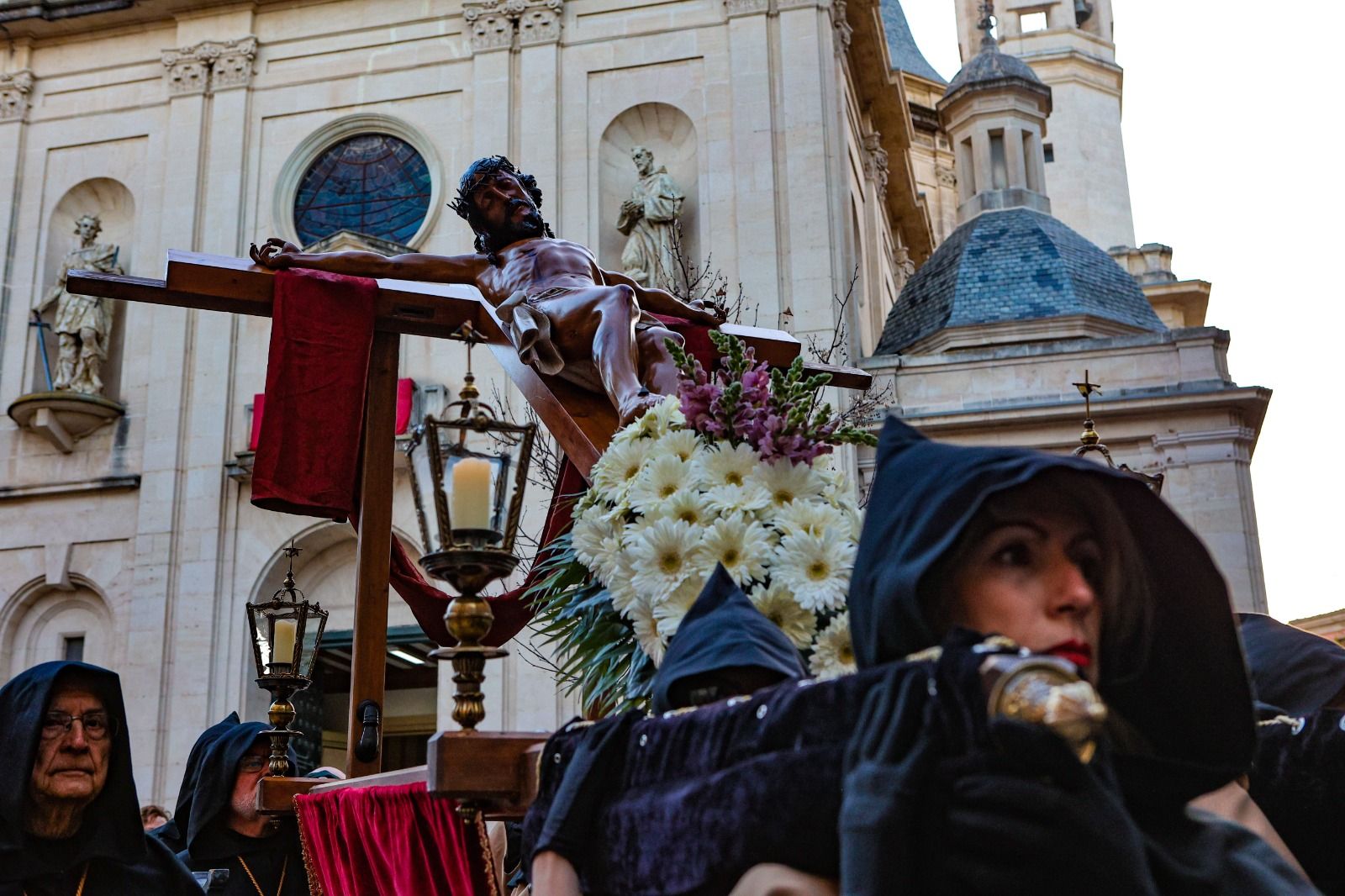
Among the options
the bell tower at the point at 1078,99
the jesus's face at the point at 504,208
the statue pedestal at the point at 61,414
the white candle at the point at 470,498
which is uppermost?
the bell tower at the point at 1078,99

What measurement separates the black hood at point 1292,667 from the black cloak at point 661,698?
1.19 m

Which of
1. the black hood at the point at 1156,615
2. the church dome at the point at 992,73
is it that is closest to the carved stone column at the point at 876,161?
the church dome at the point at 992,73

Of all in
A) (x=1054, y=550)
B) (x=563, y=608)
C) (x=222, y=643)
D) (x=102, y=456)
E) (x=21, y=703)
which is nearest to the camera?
(x=1054, y=550)

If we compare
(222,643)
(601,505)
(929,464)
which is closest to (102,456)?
(222,643)

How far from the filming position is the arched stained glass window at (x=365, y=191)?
2088 cm

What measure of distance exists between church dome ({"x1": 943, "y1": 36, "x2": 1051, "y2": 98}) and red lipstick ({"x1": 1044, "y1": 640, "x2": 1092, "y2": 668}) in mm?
26465

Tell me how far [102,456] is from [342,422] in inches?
610

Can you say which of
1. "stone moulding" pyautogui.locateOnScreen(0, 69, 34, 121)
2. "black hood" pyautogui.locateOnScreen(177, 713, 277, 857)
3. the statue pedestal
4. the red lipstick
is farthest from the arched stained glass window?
the red lipstick

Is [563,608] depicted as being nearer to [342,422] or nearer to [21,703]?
[21,703]

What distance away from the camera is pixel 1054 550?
6.63ft

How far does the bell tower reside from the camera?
121 feet

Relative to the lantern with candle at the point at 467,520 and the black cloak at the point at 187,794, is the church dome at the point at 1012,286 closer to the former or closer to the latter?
the black cloak at the point at 187,794

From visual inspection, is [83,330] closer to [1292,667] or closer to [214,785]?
[214,785]

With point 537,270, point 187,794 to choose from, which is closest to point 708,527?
point 537,270
